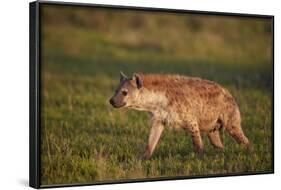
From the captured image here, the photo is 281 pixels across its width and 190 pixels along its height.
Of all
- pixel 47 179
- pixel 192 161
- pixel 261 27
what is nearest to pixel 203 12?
pixel 261 27

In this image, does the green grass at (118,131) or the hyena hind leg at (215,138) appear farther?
the hyena hind leg at (215,138)

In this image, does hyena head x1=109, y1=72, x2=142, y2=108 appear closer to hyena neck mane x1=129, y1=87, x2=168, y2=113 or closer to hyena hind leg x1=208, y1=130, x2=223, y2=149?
hyena neck mane x1=129, y1=87, x2=168, y2=113

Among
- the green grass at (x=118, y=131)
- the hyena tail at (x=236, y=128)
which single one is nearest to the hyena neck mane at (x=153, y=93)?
the green grass at (x=118, y=131)

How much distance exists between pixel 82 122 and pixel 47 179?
1165 mm

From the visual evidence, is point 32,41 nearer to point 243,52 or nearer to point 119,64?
point 119,64

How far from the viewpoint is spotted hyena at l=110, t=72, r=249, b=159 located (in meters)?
11.1

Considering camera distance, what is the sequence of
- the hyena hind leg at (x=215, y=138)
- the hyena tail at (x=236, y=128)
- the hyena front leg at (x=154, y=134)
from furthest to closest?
the hyena tail at (x=236, y=128)
the hyena hind leg at (x=215, y=138)
the hyena front leg at (x=154, y=134)

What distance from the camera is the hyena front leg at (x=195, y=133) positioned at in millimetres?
11352

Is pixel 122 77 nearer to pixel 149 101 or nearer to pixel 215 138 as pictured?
pixel 149 101

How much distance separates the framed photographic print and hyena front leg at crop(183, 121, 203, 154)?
0.05 ft

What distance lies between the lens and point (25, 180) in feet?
35.6

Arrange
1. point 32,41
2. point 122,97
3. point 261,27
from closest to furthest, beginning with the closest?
1. point 32,41
2. point 122,97
3. point 261,27

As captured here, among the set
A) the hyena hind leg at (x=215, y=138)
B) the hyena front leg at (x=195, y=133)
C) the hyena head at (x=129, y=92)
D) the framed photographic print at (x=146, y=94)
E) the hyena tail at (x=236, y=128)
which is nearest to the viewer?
the framed photographic print at (x=146, y=94)

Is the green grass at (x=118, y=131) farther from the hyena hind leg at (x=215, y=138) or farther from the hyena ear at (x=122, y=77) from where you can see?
the hyena ear at (x=122, y=77)
